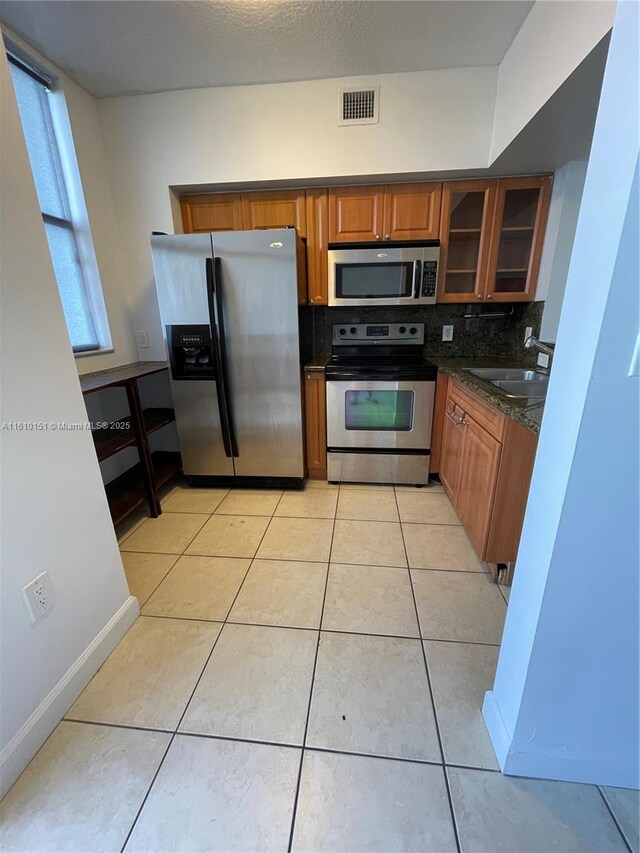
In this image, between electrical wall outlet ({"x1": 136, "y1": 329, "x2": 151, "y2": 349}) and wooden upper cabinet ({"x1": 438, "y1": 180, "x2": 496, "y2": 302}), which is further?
electrical wall outlet ({"x1": 136, "y1": 329, "x2": 151, "y2": 349})

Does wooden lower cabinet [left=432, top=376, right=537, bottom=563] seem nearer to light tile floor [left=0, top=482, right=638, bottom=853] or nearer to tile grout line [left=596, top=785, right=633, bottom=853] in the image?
light tile floor [left=0, top=482, right=638, bottom=853]

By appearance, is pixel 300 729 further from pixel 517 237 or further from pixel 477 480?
pixel 517 237

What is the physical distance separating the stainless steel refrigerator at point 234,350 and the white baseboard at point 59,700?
1.21m

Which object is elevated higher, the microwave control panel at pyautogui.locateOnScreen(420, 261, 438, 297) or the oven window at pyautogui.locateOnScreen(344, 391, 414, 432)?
the microwave control panel at pyautogui.locateOnScreen(420, 261, 438, 297)

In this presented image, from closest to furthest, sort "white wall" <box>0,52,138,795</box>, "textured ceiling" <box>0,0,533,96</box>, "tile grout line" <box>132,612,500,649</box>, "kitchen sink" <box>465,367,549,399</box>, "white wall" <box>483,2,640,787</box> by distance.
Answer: "white wall" <box>483,2,640,787</box>, "white wall" <box>0,52,138,795</box>, "tile grout line" <box>132,612,500,649</box>, "textured ceiling" <box>0,0,533,96</box>, "kitchen sink" <box>465,367,549,399</box>

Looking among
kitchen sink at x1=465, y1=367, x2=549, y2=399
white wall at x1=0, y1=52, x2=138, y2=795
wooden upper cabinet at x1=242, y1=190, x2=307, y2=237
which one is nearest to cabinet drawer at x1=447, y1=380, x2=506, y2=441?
kitchen sink at x1=465, y1=367, x2=549, y2=399

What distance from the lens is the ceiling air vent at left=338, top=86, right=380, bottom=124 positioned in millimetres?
2023

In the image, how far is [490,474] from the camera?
1538 millimetres

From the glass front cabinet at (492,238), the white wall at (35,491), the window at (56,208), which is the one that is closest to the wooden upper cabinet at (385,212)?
the glass front cabinet at (492,238)

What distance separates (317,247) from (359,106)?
803mm

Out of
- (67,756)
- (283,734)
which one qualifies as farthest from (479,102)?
(67,756)

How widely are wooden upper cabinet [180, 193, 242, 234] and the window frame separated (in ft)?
2.07

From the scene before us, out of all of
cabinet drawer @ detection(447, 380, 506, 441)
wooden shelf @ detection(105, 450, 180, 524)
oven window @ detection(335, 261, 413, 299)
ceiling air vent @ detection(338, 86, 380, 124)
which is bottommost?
wooden shelf @ detection(105, 450, 180, 524)

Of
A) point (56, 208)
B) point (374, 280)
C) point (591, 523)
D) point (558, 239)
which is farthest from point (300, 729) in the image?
point (56, 208)
